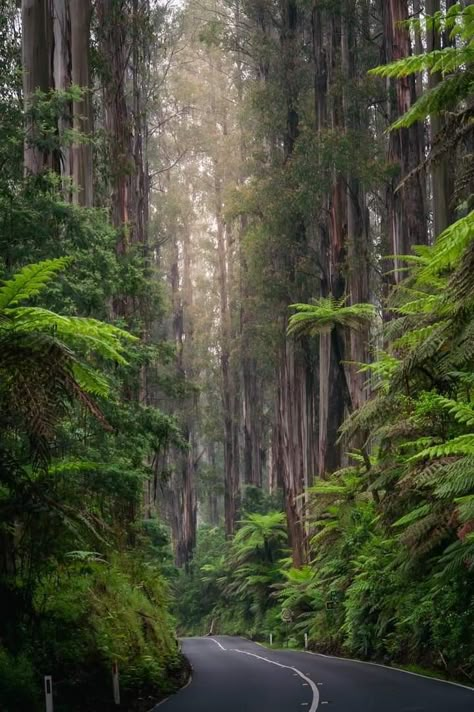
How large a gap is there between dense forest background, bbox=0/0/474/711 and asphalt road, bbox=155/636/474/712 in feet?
2.35

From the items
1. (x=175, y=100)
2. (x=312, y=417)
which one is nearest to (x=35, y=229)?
(x=312, y=417)

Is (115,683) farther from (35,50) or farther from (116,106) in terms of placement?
(116,106)

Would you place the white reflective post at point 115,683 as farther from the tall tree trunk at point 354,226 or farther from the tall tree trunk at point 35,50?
the tall tree trunk at point 354,226

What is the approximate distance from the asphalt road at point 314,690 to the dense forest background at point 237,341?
2.35 feet

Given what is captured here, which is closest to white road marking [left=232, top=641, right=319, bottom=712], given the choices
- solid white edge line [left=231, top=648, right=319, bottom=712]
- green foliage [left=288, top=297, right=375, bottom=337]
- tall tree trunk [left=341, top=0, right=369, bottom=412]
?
solid white edge line [left=231, top=648, right=319, bottom=712]

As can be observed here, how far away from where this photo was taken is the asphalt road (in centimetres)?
1247

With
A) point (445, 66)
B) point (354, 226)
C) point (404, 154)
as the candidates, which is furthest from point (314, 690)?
point (354, 226)

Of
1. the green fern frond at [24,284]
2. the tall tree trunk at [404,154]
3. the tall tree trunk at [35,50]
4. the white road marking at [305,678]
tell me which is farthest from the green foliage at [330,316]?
the green fern frond at [24,284]

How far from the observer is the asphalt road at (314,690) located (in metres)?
12.5

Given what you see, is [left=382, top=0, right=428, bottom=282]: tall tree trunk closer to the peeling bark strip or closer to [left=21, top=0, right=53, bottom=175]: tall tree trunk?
the peeling bark strip

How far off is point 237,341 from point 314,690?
1180 inches

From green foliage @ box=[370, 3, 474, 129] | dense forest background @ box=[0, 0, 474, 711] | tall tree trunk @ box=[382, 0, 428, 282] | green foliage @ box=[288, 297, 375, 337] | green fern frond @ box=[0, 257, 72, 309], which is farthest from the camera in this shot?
tall tree trunk @ box=[382, 0, 428, 282]

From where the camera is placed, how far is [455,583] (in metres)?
15.1

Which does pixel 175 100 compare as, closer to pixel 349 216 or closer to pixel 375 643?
pixel 349 216
